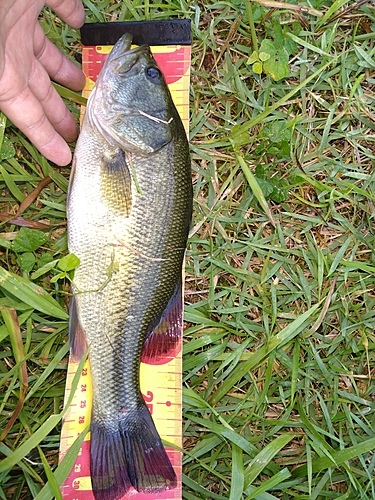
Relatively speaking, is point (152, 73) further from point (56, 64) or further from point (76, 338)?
point (76, 338)

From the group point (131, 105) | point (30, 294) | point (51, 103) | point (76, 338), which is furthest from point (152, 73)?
point (76, 338)

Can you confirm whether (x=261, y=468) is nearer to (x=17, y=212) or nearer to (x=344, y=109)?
(x=17, y=212)

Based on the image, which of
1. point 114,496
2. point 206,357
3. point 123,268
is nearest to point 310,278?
point 206,357

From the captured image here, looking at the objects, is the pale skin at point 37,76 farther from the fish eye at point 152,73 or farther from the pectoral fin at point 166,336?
the pectoral fin at point 166,336

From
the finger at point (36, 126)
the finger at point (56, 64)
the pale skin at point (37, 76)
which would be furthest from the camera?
the finger at point (56, 64)

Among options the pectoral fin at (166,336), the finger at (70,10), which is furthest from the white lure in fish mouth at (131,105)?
the pectoral fin at (166,336)

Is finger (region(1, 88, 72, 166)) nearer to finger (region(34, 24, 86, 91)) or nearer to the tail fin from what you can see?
finger (region(34, 24, 86, 91))
